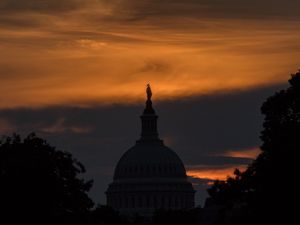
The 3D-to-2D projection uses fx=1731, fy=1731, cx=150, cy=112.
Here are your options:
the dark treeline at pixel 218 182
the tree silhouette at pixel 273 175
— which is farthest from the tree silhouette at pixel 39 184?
the tree silhouette at pixel 273 175

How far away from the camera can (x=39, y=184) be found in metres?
85.4

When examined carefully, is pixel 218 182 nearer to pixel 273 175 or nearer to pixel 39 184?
pixel 273 175

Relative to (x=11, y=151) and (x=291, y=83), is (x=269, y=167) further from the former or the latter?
(x=11, y=151)

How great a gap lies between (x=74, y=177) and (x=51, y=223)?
6557 millimetres

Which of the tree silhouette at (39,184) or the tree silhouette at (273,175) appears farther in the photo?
the tree silhouette at (39,184)

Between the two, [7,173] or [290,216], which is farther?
[7,173]

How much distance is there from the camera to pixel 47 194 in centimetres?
8512

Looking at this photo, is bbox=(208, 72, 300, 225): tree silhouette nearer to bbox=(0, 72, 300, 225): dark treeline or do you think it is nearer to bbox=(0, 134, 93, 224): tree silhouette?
bbox=(0, 72, 300, 225): dark treeline

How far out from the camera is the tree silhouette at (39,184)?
84188 millimetres

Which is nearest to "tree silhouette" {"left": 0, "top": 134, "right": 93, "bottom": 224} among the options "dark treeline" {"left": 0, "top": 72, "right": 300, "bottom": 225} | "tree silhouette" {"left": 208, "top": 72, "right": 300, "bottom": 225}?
"dark treeline" {"left": 0, "top": 72, "right": 300, "bottom": 225}

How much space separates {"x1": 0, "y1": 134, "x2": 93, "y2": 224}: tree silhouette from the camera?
3314 inches

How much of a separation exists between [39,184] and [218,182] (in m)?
14.3

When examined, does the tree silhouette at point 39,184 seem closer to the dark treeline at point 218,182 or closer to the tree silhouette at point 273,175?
the dark treeline at point 218,182

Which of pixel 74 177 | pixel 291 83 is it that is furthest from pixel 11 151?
pixel 291 83
